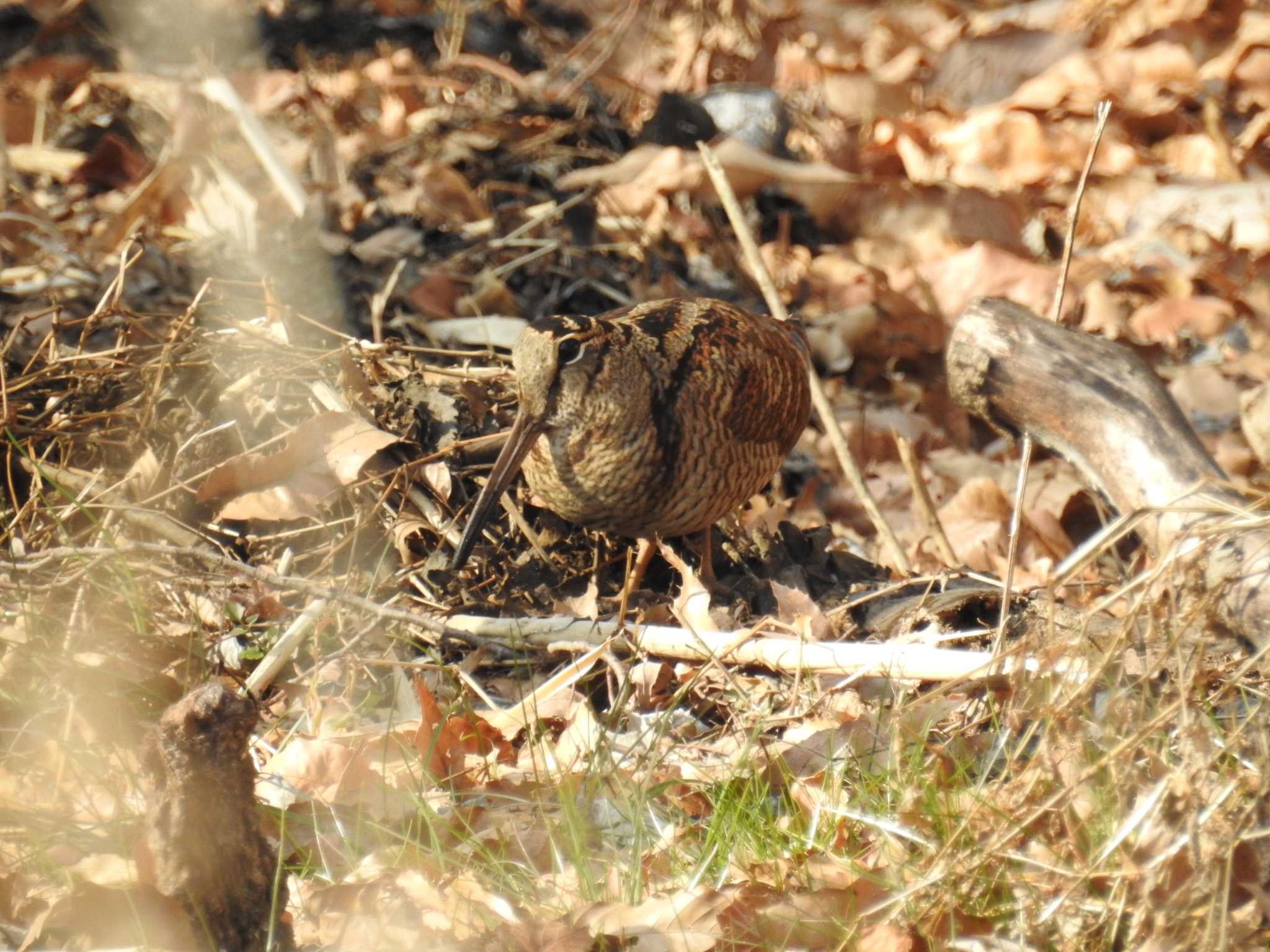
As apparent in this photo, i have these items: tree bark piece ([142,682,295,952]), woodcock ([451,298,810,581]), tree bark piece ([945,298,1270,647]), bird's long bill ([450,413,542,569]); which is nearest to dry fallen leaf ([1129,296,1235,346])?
tree bark piece ([945,298,1270,647])

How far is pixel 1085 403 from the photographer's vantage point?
11.2 ft

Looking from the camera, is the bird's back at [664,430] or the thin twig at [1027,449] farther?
the bird's back at [664,430]

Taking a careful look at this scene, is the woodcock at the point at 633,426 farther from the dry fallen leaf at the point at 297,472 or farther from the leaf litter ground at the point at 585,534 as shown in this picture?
the dry fallen leaf at the point at 297,472

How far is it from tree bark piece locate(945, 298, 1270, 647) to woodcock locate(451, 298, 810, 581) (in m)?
0.59

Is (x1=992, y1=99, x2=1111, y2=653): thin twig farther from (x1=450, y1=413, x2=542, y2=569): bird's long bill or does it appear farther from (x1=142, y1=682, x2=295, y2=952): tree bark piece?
(x1=142, y1=682, x2=295, y2=952): tree bark piece

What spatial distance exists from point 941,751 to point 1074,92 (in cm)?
430

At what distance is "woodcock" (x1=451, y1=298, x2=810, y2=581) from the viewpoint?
3.07 metres

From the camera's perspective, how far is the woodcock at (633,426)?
3.07 meters

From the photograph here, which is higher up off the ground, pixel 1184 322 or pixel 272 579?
pixel 1184 322

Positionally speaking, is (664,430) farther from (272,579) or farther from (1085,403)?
(1085,403)

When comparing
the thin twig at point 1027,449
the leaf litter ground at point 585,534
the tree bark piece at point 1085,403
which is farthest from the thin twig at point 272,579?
the tree bark piece at point 1085,403

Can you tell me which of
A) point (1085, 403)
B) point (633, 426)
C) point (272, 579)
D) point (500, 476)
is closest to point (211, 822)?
point (272, 579)

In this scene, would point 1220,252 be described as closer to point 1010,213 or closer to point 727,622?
point 1010,213

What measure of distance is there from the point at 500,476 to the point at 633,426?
0.31 metres
